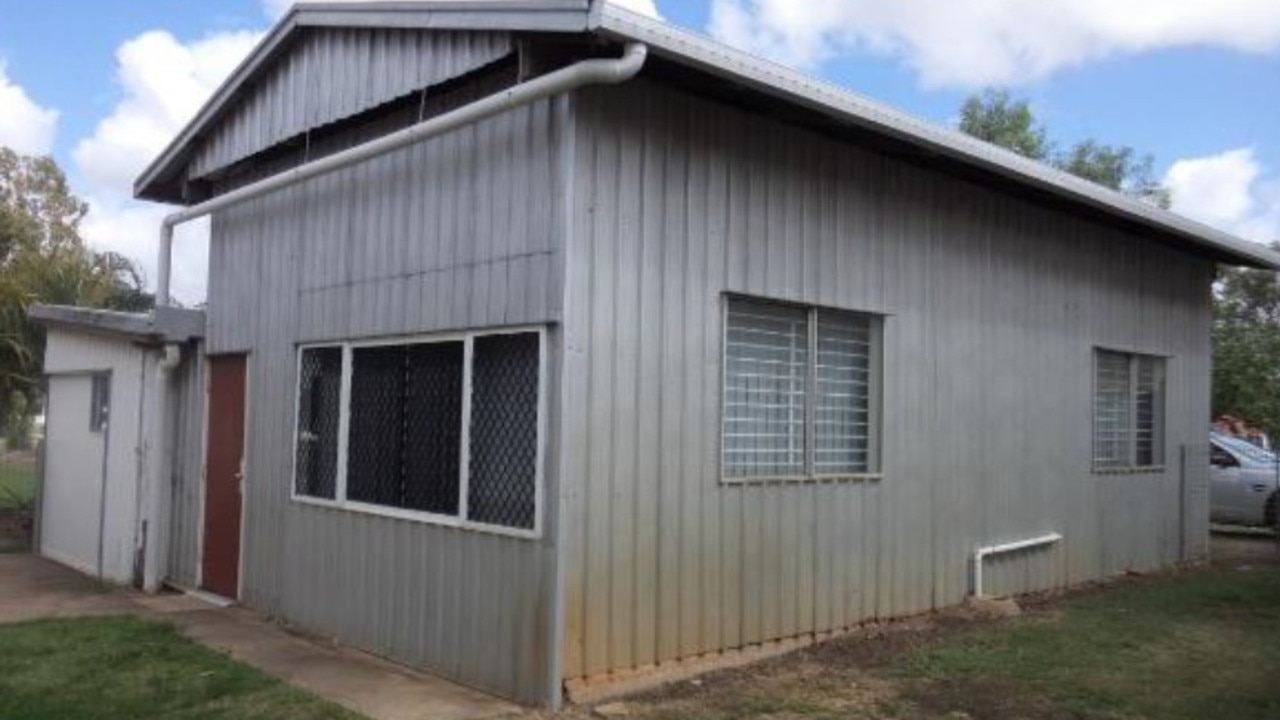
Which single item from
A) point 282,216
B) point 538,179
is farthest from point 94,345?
point 538,179

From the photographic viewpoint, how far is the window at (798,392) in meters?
8.27

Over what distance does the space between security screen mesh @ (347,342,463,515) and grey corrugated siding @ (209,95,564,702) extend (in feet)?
0.63

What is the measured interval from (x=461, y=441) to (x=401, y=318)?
1.24 meters

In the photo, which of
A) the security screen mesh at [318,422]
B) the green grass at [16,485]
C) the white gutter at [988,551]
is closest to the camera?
the security screen mesh at [318,422]

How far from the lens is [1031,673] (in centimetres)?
793

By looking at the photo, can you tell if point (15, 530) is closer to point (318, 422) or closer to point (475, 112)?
point (318, 422)

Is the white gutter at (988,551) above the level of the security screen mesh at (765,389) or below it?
below

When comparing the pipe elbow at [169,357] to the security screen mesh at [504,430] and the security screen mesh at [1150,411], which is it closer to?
the security screen mesh at [504,430]

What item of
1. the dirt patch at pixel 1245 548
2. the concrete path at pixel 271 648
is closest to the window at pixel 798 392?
the concrete path at pixel 271 648

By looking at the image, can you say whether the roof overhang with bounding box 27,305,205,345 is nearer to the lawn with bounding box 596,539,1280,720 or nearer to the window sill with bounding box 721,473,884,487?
the window sill with bounding box 721,473,884,487

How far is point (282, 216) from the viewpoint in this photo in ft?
33.8

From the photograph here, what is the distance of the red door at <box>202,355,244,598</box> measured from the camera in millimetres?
10586

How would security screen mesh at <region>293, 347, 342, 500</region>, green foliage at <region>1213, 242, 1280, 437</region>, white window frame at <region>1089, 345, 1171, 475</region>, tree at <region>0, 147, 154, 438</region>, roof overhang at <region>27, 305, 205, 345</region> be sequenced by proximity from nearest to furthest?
security screen mesh at <region>293, 347, 342, 500</region>, roof overhang at <region>27, 305, 205, 345</region>, white window frame at <region>1089, 345, 1171, 475</region>, green foliage at <region>1213, 242, 1280, 437</region>, tree at <region>0, 147, 154, 438</region>

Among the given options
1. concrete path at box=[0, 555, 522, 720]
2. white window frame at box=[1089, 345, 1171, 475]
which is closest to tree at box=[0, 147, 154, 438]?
concrete path at box=[0, 555, 522, 720]
